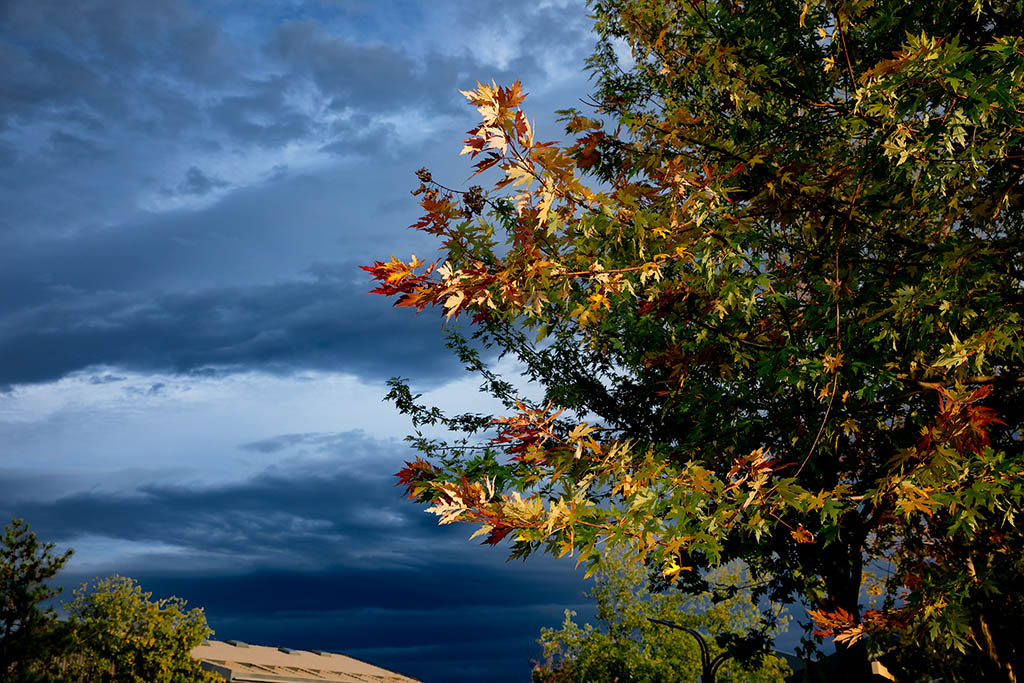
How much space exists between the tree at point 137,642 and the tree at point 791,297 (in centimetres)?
1763

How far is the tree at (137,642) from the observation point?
22.3 meters

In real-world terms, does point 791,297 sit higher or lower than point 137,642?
higher

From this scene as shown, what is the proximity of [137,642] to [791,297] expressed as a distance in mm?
22713

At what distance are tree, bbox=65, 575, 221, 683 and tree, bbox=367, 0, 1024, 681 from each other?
17633mm

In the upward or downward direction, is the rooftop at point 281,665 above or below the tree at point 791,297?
below

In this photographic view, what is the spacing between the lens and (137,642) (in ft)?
75.0

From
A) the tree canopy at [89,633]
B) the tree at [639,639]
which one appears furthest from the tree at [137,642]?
the tree at [639,639]

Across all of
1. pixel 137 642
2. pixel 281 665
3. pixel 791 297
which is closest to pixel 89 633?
pixel 137 642

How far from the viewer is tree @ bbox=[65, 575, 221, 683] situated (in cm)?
2233

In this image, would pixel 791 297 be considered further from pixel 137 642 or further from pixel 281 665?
pixel 281 665

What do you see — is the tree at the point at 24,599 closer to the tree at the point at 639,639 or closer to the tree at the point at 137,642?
the tree at the point at 137,642

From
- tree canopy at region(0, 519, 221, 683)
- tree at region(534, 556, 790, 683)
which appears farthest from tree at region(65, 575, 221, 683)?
tree at region(534, 556, 790, 683)

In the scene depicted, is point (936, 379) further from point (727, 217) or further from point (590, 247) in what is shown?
point (590, 247)

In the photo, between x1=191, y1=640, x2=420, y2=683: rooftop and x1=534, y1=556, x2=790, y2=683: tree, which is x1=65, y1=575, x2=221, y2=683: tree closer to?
x1=191, y1=640, x2=420, y2=683: rooftop
